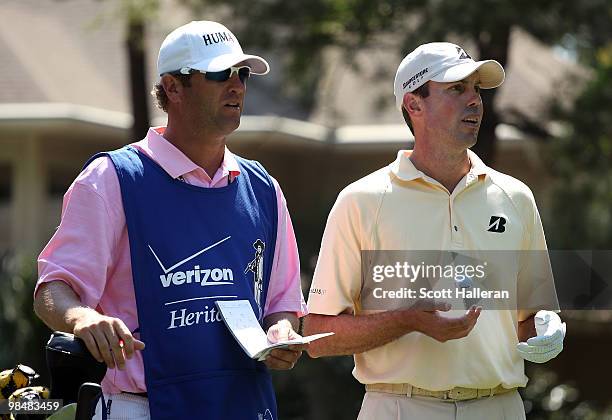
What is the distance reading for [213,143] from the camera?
435 cm

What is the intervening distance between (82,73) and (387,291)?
1235 cm

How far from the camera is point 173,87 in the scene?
4.36m

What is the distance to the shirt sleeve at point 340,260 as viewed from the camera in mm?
4918

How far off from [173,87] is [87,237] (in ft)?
2.25

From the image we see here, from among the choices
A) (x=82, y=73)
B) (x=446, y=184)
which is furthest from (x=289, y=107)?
(x=446, y=184)

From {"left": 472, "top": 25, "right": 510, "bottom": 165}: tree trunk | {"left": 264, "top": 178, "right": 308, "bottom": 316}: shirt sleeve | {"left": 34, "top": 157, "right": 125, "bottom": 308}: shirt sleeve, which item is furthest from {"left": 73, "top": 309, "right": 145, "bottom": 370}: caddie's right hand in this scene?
{"left": 472, "top": 25, "right": 510, "bottom": 165}: tree trunk

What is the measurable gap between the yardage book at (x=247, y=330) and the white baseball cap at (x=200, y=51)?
2.67 ft

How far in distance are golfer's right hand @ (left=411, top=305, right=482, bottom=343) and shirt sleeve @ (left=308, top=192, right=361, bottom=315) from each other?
37 centimetres

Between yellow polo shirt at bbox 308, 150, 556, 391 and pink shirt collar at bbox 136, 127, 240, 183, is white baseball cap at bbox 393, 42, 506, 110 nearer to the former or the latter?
yellow polo shirt at bbox 308, 150, 556, 391

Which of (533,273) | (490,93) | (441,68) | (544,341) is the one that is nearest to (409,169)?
(441,68)

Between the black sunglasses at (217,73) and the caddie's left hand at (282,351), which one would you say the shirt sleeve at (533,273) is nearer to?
the caddie's left hand at (282,351)

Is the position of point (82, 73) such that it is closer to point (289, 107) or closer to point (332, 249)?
point (289, 107)

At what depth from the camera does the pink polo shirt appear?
3943 millimetres

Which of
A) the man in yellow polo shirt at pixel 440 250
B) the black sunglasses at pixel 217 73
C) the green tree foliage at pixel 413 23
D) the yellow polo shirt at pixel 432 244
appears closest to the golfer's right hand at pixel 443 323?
the man in yellow polo shirt at pixel 440 250
